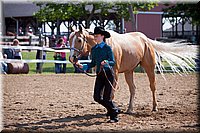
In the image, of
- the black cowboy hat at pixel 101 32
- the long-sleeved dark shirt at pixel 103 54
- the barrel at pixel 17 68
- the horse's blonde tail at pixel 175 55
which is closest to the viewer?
the long-sleeved dark shirt at pixel 103 54

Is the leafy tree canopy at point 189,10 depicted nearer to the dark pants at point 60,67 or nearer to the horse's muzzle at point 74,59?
the dark pants at point 60,67

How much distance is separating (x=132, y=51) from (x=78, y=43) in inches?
53.8

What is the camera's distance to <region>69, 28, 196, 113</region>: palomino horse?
25.3 ft

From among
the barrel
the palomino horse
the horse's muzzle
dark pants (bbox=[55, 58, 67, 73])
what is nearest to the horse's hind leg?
the palomino horse

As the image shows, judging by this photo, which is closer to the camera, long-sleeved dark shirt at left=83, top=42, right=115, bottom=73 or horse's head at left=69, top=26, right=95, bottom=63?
long-sleeved dark shirt at left=83, top=42, right=115, bottom=73

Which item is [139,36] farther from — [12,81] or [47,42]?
[47,42]

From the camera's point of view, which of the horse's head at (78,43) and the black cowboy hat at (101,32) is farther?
the horse's head at (78,43)

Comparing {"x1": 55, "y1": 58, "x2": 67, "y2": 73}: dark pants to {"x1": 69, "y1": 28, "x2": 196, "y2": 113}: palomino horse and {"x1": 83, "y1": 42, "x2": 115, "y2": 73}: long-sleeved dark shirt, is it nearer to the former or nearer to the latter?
{"x1": 69, "y1": 28, "x2": 196, "y2": 113}: palomino horse

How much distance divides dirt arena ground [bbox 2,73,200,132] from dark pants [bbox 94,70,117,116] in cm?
28

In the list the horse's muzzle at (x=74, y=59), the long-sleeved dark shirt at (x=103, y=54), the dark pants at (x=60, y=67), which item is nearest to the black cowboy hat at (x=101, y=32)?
the long-sleeved dark shirt at (x=103, y=54)

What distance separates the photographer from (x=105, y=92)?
7.39 metres

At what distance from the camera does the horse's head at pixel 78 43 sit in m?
7.56

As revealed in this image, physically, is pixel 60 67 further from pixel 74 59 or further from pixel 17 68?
pixel 74 59

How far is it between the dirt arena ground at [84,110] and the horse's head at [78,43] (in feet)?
3.90
